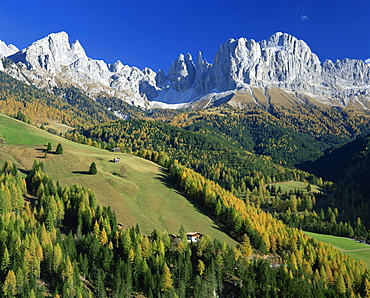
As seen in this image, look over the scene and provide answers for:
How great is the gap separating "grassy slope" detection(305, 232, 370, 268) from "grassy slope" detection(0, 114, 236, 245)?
5470 cm

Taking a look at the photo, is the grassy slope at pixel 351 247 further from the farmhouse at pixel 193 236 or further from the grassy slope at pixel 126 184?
the farmhouse at pixel 193 236

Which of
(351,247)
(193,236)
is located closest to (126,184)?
(193,236)

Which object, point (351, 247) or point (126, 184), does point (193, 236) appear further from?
point (351, 247)

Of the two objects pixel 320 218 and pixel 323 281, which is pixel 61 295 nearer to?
pixel 323 281

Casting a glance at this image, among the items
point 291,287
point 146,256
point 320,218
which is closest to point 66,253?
point 146,256

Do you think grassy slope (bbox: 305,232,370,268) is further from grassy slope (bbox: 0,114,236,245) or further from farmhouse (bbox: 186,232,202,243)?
farmhouse (bbox: 186,232,202,243)

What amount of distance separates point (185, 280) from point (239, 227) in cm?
4128

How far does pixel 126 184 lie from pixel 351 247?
337 ft

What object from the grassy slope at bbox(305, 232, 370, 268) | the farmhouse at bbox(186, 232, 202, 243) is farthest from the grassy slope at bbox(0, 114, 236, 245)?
the grassy slope at bbox(305, 232, 370, 268)

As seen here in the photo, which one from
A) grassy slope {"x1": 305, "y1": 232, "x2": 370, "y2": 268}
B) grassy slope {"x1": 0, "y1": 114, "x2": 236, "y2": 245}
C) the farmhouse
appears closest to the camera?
the farmhouse

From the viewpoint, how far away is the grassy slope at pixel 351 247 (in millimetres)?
130725

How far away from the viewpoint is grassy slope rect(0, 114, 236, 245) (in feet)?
391

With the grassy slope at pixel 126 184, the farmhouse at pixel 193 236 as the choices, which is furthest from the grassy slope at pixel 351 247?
the farmhouse at pixel 193 236

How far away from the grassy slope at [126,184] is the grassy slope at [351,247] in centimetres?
5470
